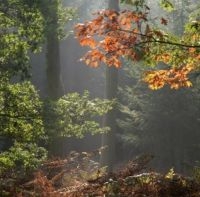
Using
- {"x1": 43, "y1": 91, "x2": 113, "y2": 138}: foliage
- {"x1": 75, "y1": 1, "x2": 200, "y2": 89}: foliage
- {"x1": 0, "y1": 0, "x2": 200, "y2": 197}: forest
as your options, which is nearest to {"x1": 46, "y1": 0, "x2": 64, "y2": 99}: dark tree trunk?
{"x1": 0, "y1": 0, "x2": 200, "y2": 197}: forest

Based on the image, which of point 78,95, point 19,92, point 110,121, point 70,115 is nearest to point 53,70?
point 110,121

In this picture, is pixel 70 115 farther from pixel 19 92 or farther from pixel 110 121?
pixel 110 121

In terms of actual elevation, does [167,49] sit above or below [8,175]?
above

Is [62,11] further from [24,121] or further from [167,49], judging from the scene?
[167,49]

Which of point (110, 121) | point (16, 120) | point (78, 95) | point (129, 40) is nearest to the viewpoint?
point (129, 40)

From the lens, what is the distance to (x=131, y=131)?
23047 mm

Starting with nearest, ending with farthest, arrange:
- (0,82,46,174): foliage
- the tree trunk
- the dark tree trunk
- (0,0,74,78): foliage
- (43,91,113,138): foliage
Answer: (0,82,46,174): foliage, (0,0,74,78): foliage, (43,91,113,138): foliage, the dark tree trunk, the tree trunk

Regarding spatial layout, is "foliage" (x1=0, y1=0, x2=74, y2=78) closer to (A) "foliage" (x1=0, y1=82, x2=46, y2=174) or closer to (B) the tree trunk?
(A) "foliage" (x1=0, y1=82, x2=46, y2=174)

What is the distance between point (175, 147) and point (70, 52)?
14145 mm


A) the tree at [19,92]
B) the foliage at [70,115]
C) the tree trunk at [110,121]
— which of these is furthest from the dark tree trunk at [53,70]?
the tree at [19,92]

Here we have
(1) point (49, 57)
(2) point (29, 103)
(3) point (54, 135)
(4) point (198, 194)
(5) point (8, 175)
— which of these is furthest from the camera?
(1) point (49, 57)

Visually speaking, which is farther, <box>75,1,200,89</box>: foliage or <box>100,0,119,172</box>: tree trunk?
<box>100,0,119,172</box>: tree trunk

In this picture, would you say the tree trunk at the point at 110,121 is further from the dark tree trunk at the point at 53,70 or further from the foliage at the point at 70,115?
the foliage at the point at 70,115

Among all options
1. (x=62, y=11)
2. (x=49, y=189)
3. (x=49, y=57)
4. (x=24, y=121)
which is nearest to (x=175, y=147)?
(x=49, y=57)
